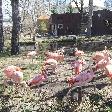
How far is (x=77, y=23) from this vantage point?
5544 cm

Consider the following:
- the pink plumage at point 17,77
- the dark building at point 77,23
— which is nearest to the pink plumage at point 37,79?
the pink plumage at point 17,77

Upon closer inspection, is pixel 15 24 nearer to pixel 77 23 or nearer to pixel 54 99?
pixel 54 99

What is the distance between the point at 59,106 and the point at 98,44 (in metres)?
14.7

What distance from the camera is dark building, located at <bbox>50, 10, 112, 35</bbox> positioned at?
53.2 m

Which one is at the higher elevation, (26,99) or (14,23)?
(14,23)

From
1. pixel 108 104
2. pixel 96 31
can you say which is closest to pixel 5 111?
pixel 108 104

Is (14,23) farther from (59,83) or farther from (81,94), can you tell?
(81,94)

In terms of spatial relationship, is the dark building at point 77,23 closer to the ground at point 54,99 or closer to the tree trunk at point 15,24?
the tree trunk at point 15,24

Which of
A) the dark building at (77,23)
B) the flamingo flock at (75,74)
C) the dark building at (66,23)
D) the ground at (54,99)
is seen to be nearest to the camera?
the ground at (54,99)

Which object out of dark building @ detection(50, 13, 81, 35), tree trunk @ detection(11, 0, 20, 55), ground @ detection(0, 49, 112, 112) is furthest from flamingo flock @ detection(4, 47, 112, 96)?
dark building @ detection(50, 13, 81, 35)

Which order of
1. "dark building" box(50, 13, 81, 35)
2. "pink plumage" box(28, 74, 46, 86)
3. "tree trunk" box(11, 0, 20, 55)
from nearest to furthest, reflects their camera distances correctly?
"pink plumage" box(28, 74, 46, 86) < "tree trunk" box(11, 0, 20, 55) < "dark building" box(50, 13, 81, 35)

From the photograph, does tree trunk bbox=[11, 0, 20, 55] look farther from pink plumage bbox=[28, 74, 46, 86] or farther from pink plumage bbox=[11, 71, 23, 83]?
pink plumage bbox=[28, 74, 46, 86]

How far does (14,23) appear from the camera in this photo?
19453 mm

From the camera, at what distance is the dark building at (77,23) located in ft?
175
